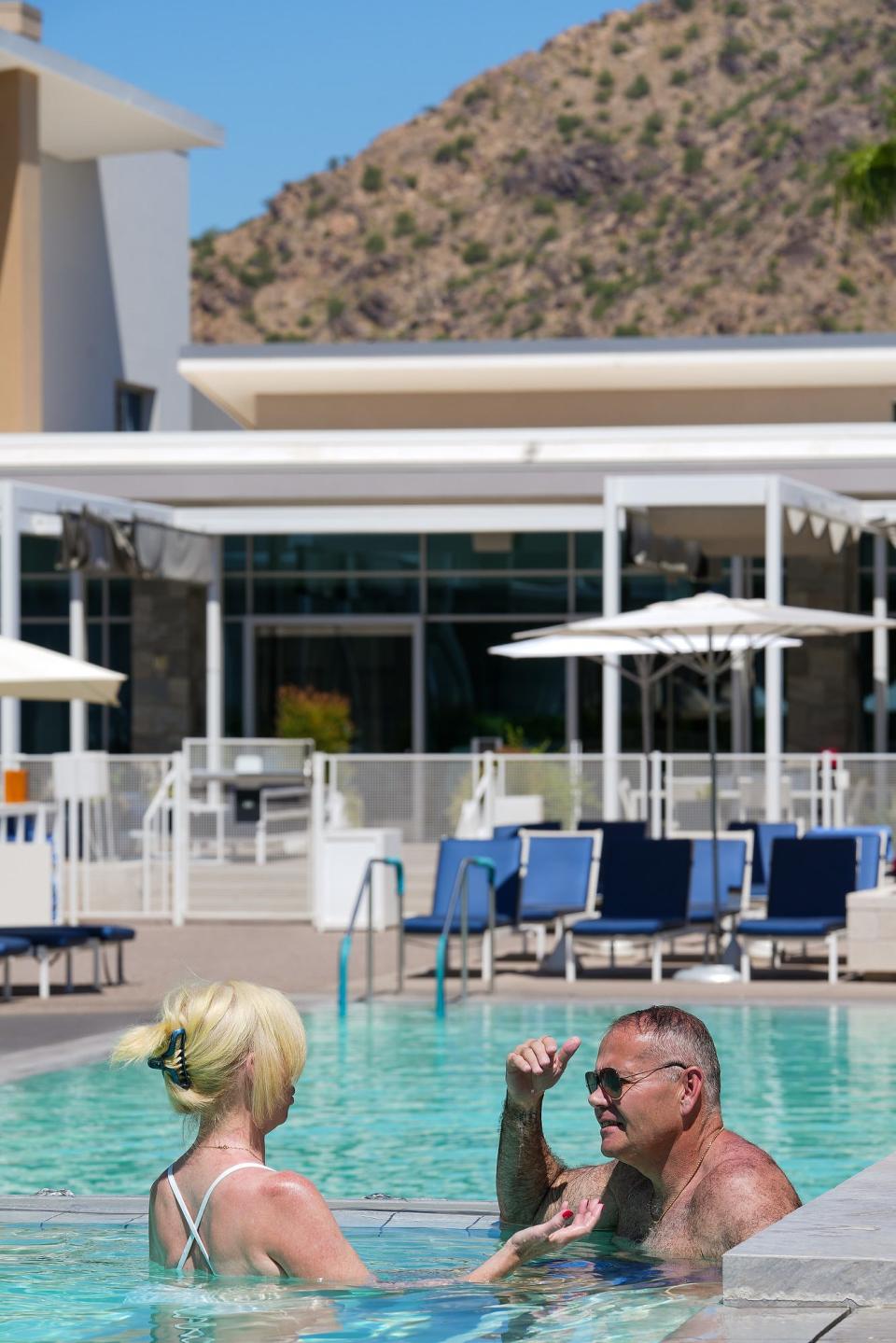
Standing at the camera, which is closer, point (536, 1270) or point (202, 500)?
point (536, 1270)

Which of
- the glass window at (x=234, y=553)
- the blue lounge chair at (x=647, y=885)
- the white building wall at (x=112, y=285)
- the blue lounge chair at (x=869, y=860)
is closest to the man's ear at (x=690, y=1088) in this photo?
the blue lounge chair at (x=647, y=885)

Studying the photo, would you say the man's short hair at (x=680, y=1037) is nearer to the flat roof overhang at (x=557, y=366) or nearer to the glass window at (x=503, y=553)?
the glass window at (x=503, y=553)

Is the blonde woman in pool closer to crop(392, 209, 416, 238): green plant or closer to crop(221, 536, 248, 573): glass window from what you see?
crop(221, 536, 248, 573): glass window

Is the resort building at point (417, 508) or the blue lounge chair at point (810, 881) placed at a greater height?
the resort building at point (417, 508)

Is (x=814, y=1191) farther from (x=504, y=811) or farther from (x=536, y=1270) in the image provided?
(x=504, y=811)

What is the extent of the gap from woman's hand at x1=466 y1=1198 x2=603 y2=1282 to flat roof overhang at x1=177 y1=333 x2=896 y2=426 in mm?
24346

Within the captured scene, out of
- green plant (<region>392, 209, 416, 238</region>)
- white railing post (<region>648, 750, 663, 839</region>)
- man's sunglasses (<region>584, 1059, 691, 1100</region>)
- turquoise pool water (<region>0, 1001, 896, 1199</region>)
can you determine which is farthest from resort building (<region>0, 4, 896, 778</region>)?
green plant (<region>392, 209, 416, 238</region>)

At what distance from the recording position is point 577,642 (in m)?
17.3

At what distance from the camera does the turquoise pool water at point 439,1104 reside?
29.4ft

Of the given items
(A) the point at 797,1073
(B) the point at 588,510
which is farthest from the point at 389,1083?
(B) the point at 588,510

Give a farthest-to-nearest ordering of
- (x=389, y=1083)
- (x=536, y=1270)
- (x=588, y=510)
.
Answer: (x=588, y=510) < (x=389, y=1083) < (x=536, y=1270)

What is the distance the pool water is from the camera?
193 inches

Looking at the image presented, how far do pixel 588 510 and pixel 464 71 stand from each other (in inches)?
3679

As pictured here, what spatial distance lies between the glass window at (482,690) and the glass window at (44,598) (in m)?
4.74
